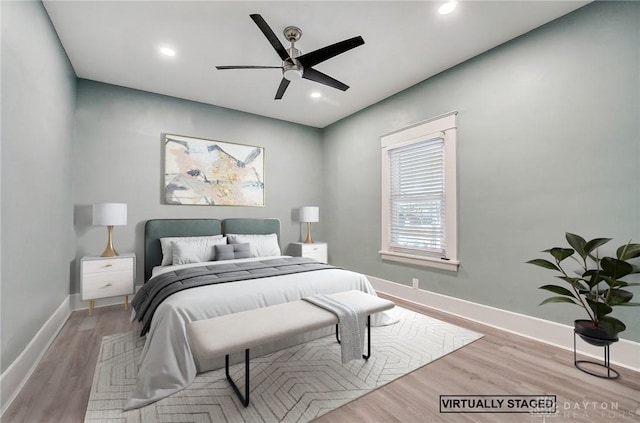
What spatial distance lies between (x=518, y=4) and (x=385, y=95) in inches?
74.6

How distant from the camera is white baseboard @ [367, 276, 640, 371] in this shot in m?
2.20

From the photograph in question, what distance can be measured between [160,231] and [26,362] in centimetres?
207

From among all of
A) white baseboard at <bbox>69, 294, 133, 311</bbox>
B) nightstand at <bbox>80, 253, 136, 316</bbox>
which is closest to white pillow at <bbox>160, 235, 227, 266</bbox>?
nightstand at <bbox>80, 253, 136, 316</bbox>

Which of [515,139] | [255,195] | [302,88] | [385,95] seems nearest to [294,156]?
[255,195]

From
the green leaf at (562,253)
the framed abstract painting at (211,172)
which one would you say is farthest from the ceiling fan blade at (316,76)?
the green leaf at (562,253)

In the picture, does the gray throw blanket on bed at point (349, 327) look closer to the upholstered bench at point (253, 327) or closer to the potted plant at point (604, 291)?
the upholstered bench at point (253, 327)

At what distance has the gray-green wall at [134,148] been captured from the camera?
3602 mm

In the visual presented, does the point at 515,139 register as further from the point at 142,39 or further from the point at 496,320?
the point at 142,39

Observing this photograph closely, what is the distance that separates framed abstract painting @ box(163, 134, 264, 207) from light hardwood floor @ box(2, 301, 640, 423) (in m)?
2.16

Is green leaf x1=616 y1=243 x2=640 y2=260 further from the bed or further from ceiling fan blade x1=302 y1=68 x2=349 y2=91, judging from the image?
ceiling fan blade x1=302 y1=68 x2=349 y2=91

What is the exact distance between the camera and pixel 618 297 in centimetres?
A: 200

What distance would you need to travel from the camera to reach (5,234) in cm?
177

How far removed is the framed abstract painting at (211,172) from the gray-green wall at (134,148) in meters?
0.11

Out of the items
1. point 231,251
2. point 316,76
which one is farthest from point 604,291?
point 231,251
